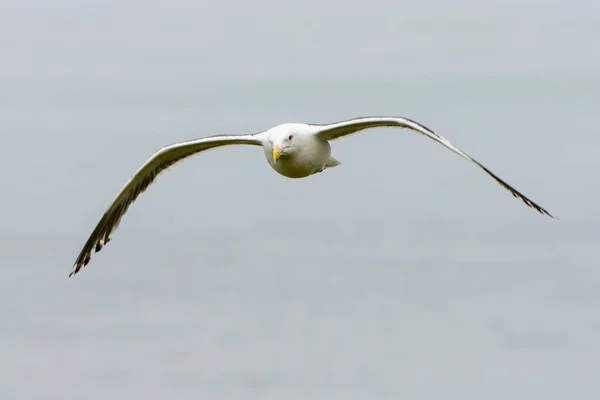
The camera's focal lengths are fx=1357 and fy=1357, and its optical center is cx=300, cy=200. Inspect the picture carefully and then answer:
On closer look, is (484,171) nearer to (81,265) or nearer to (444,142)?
(444,142)

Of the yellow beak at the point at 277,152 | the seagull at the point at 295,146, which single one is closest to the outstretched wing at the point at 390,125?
the seagull at the point at 295,146

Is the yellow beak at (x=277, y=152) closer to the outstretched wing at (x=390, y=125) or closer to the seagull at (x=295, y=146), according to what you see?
the seagull at (x=295, y=146)

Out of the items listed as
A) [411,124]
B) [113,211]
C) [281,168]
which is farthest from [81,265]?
[411,124]

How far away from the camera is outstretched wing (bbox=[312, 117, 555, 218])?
18.2 metres

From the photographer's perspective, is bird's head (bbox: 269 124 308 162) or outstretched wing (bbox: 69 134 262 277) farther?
outstretched wing (bbox: 69 134 262 277)

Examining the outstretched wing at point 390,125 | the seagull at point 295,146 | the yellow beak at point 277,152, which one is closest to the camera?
the outstretched wing at point 390,125

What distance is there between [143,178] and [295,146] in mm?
3950

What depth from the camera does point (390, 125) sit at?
64.6 ft

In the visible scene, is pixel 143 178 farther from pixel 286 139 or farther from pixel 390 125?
pixel 390 125

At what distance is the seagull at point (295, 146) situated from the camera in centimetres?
1916

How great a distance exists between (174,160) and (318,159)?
324 centimetres

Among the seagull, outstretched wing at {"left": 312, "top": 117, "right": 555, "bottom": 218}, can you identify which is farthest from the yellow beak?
outstretched wing at {"left": 312, "top": 117, "right": 555, "bottom": 218}

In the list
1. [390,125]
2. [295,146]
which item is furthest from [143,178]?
[390,125]

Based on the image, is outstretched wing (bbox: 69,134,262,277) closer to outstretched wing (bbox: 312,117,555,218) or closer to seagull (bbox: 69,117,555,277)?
seagull (bbox: 69,117,555,277)
